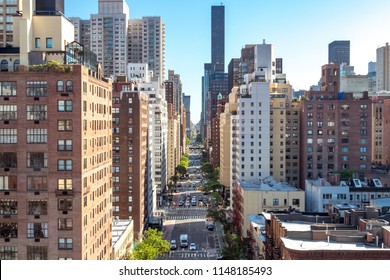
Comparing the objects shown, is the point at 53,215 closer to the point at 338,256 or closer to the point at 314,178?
the point at 338,256

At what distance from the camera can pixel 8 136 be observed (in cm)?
2022

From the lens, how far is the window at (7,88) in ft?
66.0

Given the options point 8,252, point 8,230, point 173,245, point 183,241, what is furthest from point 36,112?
point 183,241

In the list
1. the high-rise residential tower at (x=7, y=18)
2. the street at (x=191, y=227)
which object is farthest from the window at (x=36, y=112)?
the street at (x=191, y=227)

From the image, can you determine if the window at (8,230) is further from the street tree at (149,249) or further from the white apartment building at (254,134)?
the white apartment building at (254,134)

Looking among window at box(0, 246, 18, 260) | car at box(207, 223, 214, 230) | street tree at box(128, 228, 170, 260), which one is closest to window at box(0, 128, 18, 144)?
window at box(0, 246, 18, 260)

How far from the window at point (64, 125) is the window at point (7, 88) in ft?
7.11

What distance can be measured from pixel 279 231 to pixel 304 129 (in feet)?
98.6

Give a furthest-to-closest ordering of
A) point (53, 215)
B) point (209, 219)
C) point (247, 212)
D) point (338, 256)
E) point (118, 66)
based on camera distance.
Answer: point (118, 66), point (209, 219), point (247, 212), point (53, 215), point (338, 256)

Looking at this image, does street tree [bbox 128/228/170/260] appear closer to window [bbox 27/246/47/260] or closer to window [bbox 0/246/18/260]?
window [bbox 27/246/47/260]

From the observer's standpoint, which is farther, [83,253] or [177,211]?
[177,211]
